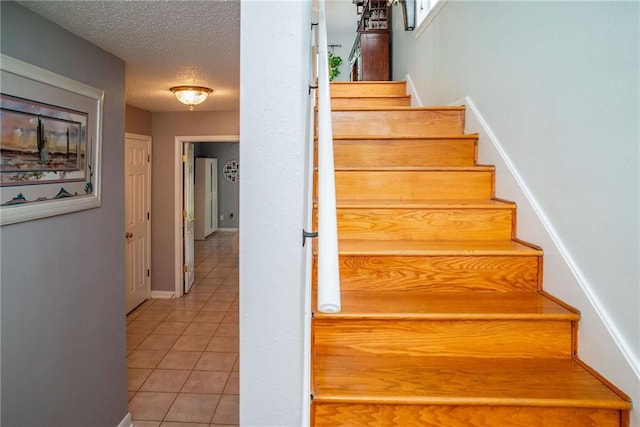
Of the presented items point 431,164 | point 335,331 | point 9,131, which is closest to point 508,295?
point 335,331

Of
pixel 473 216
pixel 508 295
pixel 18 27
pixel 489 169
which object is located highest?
pixel 18 27

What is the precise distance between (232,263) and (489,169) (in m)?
5.78

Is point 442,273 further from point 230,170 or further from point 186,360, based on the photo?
point 230,170

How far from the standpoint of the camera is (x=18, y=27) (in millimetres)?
1725

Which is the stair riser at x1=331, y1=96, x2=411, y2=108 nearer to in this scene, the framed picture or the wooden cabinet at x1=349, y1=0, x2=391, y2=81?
the wooden cabinet at x1=349, y1=0, x2=391, y2=81

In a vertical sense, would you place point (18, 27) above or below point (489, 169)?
above

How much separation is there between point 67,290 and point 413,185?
188 centimetres

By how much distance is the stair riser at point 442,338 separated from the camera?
1333 millimetres

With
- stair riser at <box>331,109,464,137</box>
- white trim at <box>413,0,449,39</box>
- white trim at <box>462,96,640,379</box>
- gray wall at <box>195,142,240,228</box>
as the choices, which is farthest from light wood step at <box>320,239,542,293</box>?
gray wall at <box>195,142,240,228</box>

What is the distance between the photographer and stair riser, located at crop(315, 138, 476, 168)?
7.50 ft

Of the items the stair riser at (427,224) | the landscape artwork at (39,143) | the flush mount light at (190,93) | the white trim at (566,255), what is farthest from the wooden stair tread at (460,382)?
the flush mount light at (190,93)

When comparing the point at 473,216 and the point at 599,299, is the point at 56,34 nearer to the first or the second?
the point at 473,216

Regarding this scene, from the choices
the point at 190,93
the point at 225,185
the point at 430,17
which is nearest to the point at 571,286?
the point at 430,17

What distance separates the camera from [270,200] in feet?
2.27
